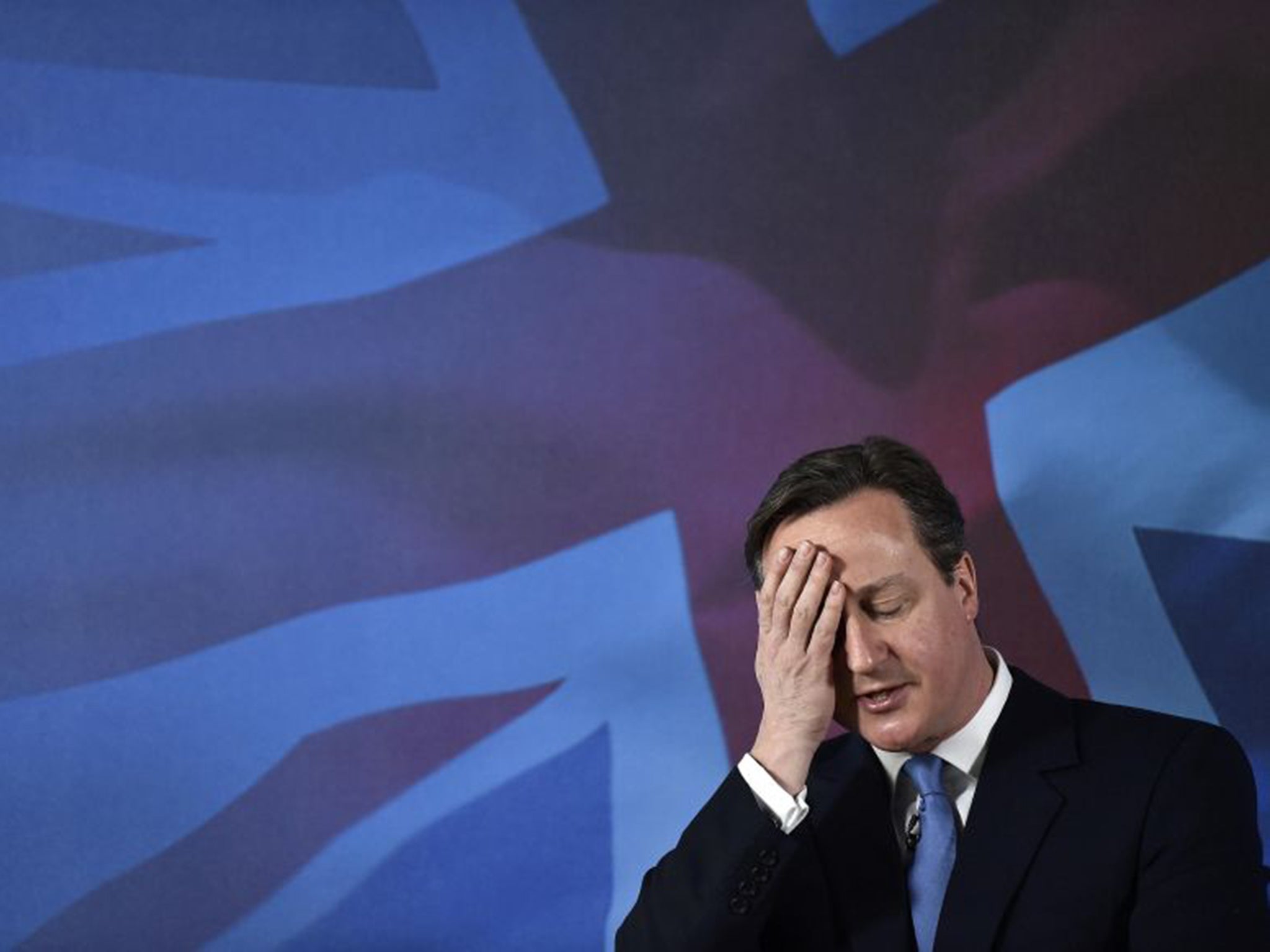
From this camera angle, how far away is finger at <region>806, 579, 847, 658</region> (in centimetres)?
174

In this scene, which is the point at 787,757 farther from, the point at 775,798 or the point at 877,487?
the point at 877,487

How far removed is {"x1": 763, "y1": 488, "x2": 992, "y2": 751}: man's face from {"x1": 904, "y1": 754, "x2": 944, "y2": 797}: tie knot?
0.01 meters

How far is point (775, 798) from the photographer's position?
1.69m

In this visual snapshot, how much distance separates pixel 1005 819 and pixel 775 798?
0.25 metres

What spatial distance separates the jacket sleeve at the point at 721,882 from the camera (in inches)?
64.6

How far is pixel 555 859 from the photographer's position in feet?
8.04

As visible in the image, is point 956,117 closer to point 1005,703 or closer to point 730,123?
point 730,123

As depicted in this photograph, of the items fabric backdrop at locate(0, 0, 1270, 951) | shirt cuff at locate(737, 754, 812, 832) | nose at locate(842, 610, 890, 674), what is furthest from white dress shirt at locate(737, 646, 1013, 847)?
fabric backdrop at locate(0, 0, 1270, 951)

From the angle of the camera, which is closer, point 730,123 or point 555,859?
point 555,859

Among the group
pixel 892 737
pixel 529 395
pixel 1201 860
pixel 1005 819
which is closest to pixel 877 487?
pixel 892 737

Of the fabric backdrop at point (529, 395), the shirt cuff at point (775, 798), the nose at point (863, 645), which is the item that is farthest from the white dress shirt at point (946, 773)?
the fabric backdrop at point (529, 395)

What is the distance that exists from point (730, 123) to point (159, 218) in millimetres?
980

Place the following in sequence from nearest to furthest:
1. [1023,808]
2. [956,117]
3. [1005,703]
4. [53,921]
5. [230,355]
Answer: [1023,808], [1005,703], [53,921], [230,355], [956,117]

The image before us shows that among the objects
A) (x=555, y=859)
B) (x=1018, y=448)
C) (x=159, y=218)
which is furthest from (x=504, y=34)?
(x=555, y=859)
